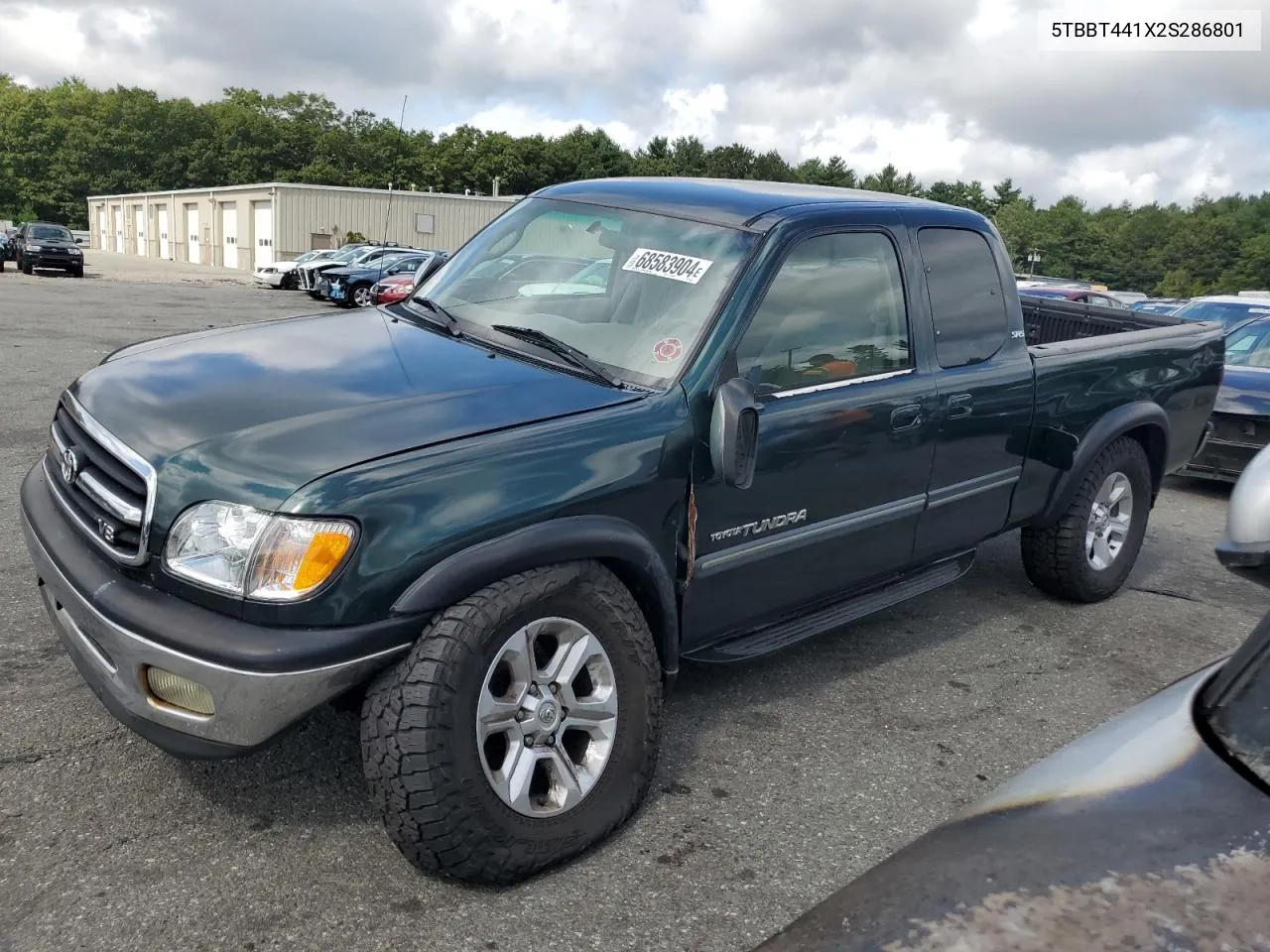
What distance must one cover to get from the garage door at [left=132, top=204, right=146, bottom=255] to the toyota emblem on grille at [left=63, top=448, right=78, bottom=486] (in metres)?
74.4

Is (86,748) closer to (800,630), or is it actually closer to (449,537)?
A: (449,537)

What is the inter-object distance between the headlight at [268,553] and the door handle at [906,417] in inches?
80.3

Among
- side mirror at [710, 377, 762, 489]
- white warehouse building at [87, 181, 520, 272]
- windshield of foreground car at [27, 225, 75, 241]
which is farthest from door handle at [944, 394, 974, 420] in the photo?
white warehouse building at [87, 181, 520, 272]

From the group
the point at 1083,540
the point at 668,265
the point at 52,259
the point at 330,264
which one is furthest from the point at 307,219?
the point at 668,265

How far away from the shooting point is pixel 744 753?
350 centimetres

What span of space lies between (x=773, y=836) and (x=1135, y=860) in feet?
5.82

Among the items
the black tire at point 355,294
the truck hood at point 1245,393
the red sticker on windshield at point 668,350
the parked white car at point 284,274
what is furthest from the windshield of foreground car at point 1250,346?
the parked white car at point 284,274

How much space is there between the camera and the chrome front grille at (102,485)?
2619 millimetres

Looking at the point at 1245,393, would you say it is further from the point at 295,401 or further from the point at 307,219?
the point at 307,219

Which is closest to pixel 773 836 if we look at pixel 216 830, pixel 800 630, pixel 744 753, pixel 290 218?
pixel 744 753

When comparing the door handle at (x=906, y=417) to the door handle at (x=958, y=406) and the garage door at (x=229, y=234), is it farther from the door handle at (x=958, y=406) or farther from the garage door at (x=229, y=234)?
the garage door at (x=229, y=234)

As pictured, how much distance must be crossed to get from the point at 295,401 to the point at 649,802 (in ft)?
5.13

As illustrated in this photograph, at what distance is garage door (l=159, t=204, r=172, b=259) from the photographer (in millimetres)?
64562

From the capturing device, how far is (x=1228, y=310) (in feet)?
32.9
